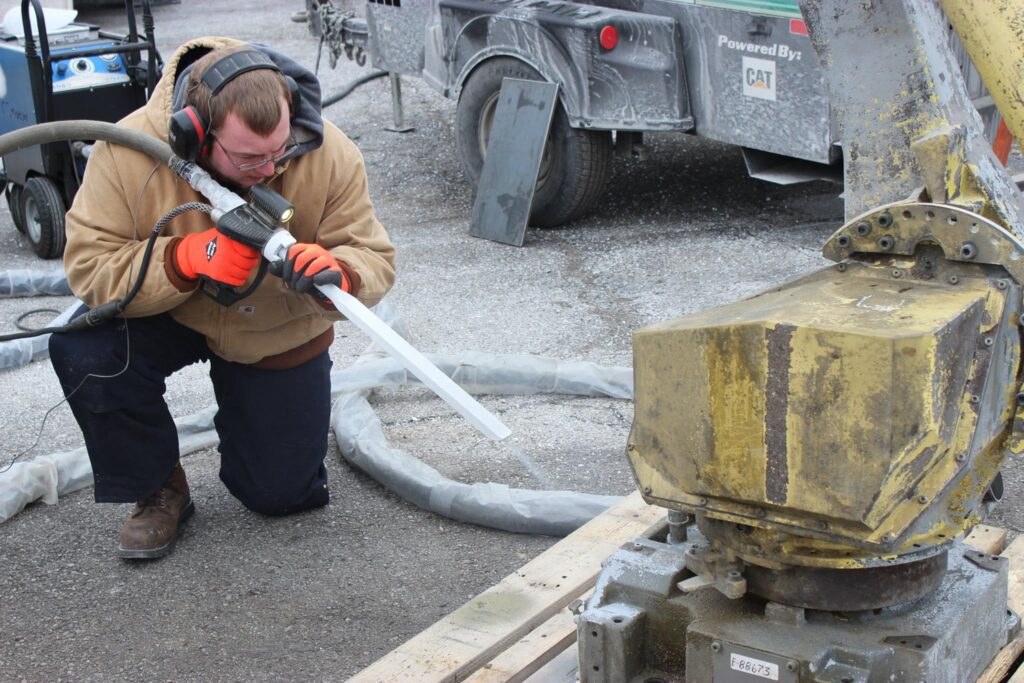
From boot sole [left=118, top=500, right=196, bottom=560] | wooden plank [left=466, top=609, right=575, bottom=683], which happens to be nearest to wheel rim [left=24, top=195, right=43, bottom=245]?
boot sole [left=118, top=500, right=196, bottom=560]

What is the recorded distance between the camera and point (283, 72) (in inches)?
108

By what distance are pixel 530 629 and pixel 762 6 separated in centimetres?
300

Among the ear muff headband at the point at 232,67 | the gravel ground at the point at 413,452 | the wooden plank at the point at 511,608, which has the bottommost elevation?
the gravel ground at the point at 413,452

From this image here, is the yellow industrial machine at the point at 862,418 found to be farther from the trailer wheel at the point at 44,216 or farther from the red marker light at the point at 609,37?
the trailer wheel at the point at 44,216

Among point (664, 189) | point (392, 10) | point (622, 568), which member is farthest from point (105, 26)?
point (622, 568)

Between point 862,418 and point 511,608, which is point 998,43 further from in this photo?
point 511,608

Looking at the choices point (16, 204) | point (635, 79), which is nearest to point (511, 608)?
point (635, 79)

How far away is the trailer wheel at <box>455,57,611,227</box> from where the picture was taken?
5348mm

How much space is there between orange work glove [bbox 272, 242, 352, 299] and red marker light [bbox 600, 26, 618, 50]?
2735 millimetres

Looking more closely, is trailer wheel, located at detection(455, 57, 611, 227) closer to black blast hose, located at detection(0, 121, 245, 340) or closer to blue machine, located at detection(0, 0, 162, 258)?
blue machine, located at detection(0, 0, 162, 258)

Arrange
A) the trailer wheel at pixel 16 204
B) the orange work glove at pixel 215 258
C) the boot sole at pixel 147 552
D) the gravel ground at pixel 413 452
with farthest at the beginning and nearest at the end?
the trailer wheel at pixel 16 204 < the boot sole at pixel 147 552 < the gravel ground at pixel 413 452 < the orange work glove at pixel 215 258

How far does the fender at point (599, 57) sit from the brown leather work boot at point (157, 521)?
→ 267cm

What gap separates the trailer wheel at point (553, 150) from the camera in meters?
5.35

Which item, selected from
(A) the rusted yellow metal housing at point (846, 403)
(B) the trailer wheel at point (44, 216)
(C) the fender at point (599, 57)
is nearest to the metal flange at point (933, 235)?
(A) the rusted yellow metal housing at point (846, 403)
